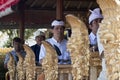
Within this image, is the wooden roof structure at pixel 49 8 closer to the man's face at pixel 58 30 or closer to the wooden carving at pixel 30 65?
the man's face at pixel 58 30

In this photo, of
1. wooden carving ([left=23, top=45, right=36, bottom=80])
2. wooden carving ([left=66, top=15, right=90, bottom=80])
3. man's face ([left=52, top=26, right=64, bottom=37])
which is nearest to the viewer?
wooden carving ([left=66, top=15, right=90, bottom=80])

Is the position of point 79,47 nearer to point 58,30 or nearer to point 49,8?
point 58,30

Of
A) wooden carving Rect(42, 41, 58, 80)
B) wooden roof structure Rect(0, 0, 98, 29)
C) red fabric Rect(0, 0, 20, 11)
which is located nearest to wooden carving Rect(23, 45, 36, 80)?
wooden carving Rect(42, 41, 58, 80)

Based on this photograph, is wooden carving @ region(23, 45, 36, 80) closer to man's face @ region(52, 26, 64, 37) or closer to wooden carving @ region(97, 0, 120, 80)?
man's face @ region(52, 26, 64, 37)

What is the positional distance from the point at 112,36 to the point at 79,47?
1.22 metres

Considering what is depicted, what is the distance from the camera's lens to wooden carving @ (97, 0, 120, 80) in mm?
2801

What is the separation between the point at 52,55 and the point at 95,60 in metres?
1.33

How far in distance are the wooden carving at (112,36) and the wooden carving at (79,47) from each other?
110 centimetres

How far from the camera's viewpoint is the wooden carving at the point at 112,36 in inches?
110

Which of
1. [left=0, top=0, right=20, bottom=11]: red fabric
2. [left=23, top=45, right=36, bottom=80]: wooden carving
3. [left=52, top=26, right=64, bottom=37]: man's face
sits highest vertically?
[left=0, top=0, right=20, bottom=11]: red fabric

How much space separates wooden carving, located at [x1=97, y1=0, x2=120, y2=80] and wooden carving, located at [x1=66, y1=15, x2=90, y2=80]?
1.10 meters

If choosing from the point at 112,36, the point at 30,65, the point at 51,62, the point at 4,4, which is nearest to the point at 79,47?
the point at 112,36

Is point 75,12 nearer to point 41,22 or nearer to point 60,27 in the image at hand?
point 41,22

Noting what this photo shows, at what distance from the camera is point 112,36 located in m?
2.80
